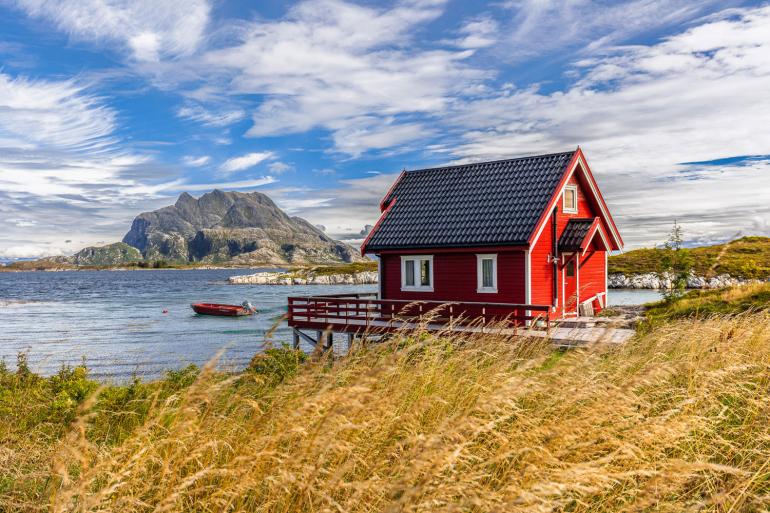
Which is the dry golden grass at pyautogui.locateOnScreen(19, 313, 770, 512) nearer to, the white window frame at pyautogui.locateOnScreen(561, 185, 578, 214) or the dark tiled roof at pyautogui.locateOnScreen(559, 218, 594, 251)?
the dark tiled roof at pyautogui.locateOnScreen(559, 218, 594, 251)

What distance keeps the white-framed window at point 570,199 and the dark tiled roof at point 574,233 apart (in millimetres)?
467

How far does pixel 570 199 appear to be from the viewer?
80.7 feet

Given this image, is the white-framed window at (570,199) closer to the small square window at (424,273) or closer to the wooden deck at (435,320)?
the wooden deck at (435,320)

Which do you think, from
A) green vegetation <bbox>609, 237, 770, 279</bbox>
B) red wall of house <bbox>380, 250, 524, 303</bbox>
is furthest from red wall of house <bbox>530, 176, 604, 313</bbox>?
green vegetation <bbox>609, 237, 770, 279</bbox>

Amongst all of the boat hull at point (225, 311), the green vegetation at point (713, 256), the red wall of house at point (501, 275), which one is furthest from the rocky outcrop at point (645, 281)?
the red wall of house at point (501, 275)

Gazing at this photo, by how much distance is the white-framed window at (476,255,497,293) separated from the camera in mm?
22250

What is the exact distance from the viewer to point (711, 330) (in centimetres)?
855

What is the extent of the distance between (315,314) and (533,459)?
64.1 feet

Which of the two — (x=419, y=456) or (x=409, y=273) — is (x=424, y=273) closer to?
(x=409, y=273)

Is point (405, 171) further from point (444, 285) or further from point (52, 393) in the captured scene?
point (52, 393)

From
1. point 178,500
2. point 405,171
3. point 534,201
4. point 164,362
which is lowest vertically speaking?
point 164,362

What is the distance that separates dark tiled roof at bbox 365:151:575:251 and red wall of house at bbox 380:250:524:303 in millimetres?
676

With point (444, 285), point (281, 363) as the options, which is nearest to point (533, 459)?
point (281, 363)

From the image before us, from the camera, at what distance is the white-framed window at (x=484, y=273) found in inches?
876
